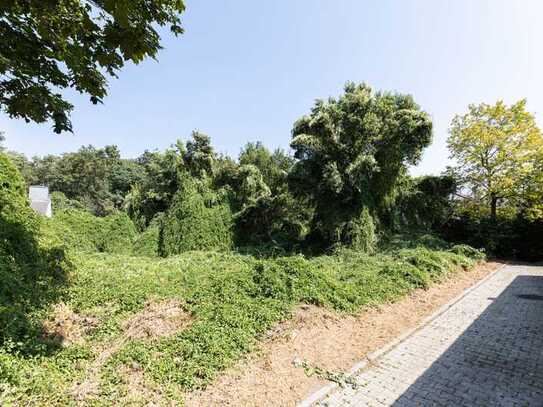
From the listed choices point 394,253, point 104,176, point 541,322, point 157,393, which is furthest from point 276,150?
point 104,176

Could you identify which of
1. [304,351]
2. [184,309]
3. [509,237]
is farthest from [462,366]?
[509,237]

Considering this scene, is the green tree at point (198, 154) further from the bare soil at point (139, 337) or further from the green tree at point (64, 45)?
the green tree at point (64, 45)

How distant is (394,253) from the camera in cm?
1135

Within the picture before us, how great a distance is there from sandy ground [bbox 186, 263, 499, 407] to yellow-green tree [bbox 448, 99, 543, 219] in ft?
35.4

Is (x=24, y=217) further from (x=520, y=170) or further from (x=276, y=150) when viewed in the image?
(x=520, y=170)

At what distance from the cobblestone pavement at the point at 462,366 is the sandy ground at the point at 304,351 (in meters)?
0.37

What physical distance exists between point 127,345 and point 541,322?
9.02 metres

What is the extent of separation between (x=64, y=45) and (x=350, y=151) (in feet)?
37.5

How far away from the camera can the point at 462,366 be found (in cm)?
445

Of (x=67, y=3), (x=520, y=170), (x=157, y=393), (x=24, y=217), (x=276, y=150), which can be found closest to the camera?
(x=67, y=3)

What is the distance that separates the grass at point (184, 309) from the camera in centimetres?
335

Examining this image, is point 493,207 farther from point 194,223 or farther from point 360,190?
point 194,223

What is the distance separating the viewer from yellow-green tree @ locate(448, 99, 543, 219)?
13.4 metres

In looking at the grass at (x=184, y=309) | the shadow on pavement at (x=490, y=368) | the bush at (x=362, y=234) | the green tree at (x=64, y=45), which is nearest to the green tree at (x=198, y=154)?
the grass at (x=184, y=309)
